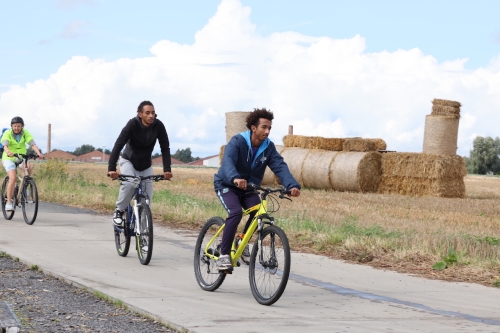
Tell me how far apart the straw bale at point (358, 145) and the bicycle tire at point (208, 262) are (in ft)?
63.3

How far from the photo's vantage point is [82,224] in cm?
1497

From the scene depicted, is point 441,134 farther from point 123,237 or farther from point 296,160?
point 123,237

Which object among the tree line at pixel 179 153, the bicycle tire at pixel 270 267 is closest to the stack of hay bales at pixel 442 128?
the bicycle tire at pixel 270 267

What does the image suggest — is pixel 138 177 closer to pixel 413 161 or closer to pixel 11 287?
pixel 11 287

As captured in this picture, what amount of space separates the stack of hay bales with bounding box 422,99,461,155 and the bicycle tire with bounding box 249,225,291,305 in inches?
787

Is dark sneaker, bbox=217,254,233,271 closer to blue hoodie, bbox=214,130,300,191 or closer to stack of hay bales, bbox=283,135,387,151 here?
blue hoodie, bbox=214,130,300,191

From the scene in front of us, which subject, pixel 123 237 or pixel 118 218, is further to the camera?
pixel 123 237

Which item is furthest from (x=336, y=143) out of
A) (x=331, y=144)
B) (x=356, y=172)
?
(x=356, y=172)

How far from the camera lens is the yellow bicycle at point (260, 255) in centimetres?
743

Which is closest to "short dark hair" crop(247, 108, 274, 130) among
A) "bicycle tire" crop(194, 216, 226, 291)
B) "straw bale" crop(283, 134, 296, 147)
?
"bicycle tire" crop(194, 216, 226, 291)

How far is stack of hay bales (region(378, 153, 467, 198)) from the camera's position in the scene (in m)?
26.2

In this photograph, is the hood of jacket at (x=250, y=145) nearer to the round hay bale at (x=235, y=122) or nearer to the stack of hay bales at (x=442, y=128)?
the stack of hay bales at (x=442, y=128)

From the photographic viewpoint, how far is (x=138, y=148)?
10719 mm

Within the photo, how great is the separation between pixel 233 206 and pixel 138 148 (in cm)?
304
